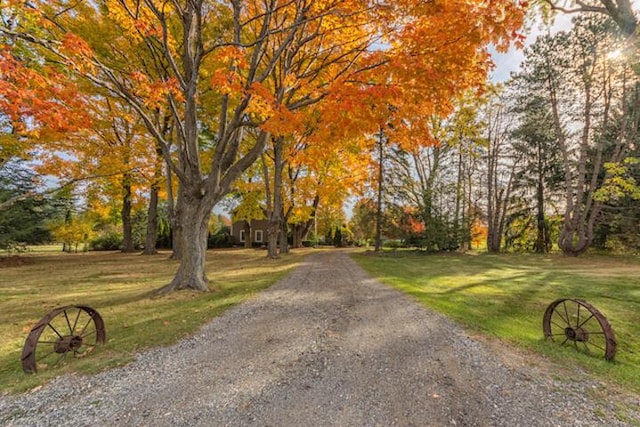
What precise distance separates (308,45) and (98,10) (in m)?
9.29

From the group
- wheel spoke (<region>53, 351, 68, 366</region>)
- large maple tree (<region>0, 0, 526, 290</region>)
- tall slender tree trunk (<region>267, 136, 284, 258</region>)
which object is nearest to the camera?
wheel spoke (<region>53, 351, 68, 366</region>)

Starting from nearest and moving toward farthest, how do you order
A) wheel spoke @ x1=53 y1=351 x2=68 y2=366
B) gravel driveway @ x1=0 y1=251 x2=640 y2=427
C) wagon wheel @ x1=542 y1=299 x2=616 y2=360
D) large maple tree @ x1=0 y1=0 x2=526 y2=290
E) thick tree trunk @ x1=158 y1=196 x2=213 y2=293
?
gravel driveway @ x1=0 y1=251 x2=640 y2=427, wheel spoke @ x1=53 y1=351 x2=68 y2=366, wagon wheel @ x1=542 y1=299 x2=616 y2=360, large maple tree @ x1=0 y1=0 x2=526 y2=290, thick tree trunk @ x1=158 y1=196 x2=213 y2=293

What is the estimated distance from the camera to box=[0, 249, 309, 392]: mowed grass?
155 inches

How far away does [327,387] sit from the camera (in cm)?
325

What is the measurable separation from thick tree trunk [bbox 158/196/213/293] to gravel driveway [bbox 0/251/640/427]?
3678 mm

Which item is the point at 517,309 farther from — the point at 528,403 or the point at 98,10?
the point at 98,10

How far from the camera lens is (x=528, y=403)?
301 centimetres

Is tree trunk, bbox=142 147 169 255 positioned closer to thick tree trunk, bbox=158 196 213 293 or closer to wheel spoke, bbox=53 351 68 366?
thick tree trunk, bbox=158 196 213 293

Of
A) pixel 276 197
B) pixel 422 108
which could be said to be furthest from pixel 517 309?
pixel 276 197

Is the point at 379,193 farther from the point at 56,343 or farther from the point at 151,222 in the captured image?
the point at 56,343

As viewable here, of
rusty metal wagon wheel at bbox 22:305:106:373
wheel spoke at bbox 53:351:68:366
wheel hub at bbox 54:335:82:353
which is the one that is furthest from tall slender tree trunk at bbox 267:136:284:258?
wheel spoke at bbox 53:351:68:366

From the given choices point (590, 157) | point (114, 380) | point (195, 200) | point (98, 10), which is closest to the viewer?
point (114, 380)

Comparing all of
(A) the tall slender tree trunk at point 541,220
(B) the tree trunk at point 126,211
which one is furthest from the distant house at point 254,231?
(A) the tall slender tree trunk at point 541,220

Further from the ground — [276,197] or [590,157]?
[590,157]
